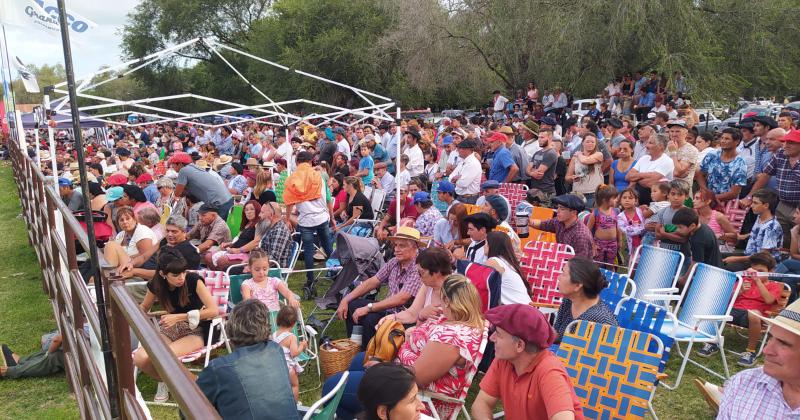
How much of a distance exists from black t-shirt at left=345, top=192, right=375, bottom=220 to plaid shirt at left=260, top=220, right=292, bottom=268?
2006 mm

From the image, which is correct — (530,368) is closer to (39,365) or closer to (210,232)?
(39,365)

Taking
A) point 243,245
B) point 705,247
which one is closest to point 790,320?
point 705,247

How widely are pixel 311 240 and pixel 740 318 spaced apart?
4843mm

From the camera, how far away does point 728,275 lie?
4945mm

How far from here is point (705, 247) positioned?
5809 millimetres

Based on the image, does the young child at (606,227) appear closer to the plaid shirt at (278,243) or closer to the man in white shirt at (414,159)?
the plaid shirt at (278,243)

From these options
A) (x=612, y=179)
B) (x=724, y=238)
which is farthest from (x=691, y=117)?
(x=724, y=238)

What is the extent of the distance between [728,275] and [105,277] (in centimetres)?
459

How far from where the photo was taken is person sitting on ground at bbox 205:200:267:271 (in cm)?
712

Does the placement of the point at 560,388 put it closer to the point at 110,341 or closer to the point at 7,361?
the point at 110,341

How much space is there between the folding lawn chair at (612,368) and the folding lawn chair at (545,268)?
72.3 inches

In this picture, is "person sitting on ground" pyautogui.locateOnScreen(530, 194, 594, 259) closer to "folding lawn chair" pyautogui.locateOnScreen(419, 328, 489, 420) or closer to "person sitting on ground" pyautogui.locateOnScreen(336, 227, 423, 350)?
"person sitting on ground" pyautogui.locateOnScreen(336, 227, 423, 350)

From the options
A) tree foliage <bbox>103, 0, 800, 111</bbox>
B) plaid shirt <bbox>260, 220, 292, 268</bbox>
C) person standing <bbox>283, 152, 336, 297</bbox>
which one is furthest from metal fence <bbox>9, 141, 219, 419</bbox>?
tree foliage <bbox>103, 0, 800, 111</bbox>

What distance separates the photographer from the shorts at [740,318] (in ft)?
17.2
